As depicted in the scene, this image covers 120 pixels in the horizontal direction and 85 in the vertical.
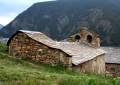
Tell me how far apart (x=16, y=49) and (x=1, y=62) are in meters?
5.29

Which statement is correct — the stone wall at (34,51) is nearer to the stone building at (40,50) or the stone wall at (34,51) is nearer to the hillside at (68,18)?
the stone building at (40,50)

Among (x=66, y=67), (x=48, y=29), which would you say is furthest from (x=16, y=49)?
(x=48, y=29)

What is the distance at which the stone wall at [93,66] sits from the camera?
92.9 feet

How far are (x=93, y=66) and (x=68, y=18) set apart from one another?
130828 millimetres

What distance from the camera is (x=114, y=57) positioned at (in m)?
52.9

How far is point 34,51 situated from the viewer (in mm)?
26188

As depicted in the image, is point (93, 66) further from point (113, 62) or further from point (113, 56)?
point (113, 56)

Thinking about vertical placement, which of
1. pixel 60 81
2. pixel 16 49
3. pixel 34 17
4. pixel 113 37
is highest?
pixel 34 17

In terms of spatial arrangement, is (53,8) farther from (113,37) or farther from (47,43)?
(47,43)

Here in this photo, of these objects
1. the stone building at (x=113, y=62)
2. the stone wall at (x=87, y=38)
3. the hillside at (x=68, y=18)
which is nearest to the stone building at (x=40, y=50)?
the stone wall at (x=87, y=38)

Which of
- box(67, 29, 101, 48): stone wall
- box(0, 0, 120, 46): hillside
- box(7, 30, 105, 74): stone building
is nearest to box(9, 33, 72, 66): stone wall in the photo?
box(7, 30, 105, 74): stone building

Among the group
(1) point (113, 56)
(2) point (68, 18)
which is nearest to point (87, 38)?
(1) point (113, 56)

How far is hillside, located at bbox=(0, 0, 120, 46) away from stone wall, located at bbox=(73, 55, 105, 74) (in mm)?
98448

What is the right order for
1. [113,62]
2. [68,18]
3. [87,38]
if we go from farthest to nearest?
[68,18]
[113,62]
[87,38]
